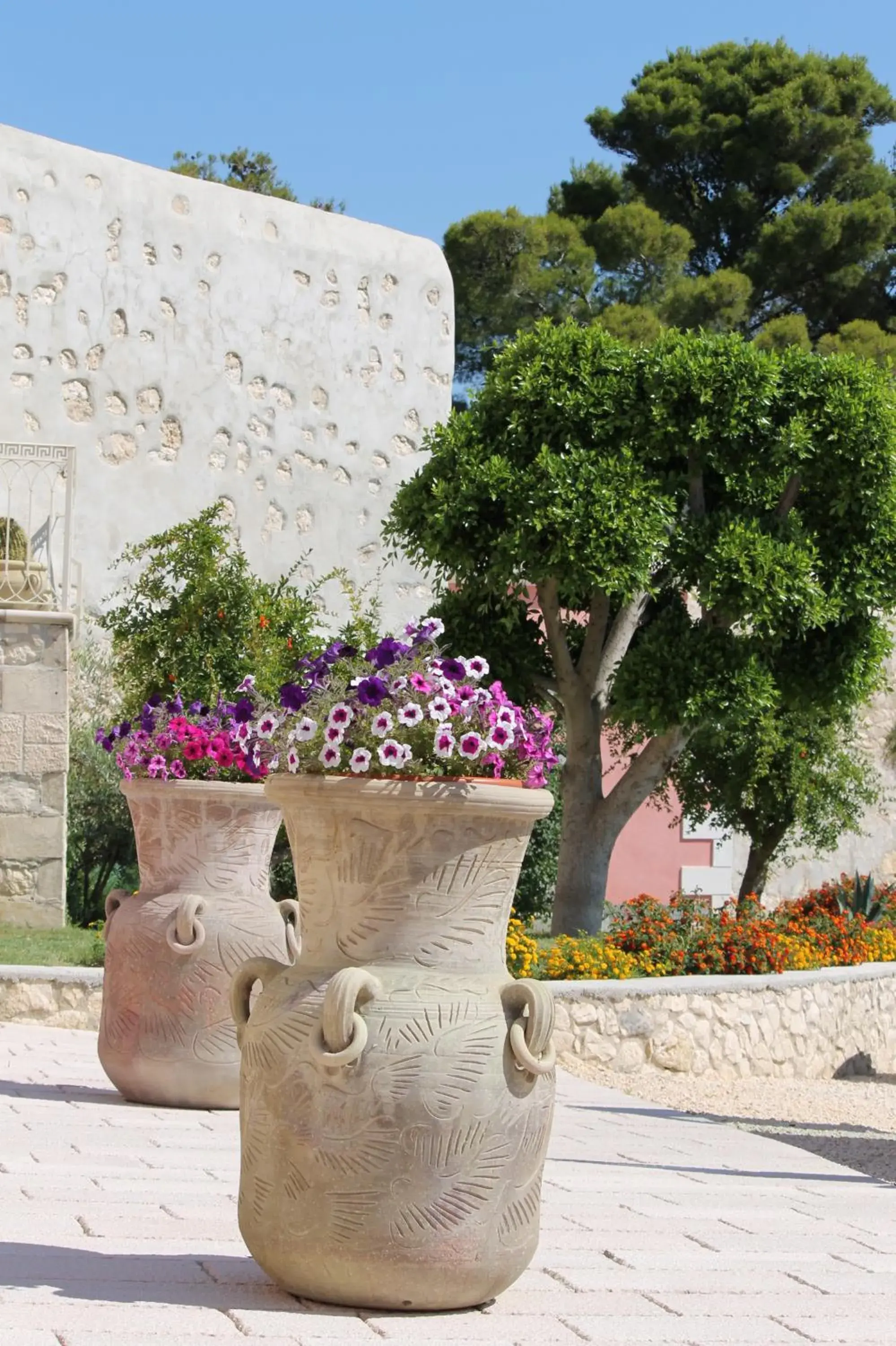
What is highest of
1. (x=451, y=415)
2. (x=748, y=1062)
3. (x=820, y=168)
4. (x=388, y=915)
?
(x=820, y=168)

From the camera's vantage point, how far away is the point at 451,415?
1099 centimetres

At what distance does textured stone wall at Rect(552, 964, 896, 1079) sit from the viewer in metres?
8.52

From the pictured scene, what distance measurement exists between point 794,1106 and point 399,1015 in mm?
5985

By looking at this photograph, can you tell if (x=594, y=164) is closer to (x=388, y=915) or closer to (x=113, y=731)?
(x=113, y=731)

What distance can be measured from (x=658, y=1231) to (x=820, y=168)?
22.4 metres

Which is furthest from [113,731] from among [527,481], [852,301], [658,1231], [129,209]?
[852,301]

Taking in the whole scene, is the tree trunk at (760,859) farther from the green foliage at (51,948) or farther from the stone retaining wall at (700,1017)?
the green foliage at (51,948)

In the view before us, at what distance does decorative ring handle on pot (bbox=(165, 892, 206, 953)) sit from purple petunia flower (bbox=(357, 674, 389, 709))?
2262mm

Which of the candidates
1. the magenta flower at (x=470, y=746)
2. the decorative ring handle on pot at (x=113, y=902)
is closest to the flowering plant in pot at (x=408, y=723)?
the magenta flower at (x=470, y=746)

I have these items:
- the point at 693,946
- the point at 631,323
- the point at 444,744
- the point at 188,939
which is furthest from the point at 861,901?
the point at 444,744

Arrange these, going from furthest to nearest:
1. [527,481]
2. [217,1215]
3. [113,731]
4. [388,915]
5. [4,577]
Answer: [4,577] → [527,481] → [113,731] → [217,1215] → [388,915]

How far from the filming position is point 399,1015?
2.97m

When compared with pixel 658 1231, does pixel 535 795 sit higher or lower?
Answer: higher

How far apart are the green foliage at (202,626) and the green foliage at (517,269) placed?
1069cm
